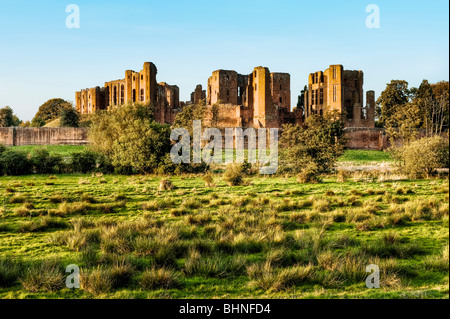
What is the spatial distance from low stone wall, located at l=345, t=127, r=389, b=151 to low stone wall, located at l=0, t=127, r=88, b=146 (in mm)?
34276

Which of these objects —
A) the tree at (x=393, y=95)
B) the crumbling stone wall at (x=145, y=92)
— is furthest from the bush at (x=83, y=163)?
the tree at (x=393, y=95)

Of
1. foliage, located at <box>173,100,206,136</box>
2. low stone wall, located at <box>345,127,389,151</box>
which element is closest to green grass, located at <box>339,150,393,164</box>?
low stone wall, located at <box>345,127,389,151</box>

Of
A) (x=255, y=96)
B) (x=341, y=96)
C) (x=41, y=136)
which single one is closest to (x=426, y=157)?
(x=255, y=96)

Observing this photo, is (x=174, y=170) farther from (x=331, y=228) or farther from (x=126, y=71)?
(x=126, y=71)

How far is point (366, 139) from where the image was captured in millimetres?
48438

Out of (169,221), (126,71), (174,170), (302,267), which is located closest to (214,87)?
(126,71)

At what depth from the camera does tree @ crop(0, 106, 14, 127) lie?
64.5m

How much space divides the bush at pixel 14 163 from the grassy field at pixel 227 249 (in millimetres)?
13214

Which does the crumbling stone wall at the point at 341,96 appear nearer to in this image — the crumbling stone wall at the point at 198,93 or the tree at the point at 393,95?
the tree at the point at 393,95

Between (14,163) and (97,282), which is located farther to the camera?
(14,163)

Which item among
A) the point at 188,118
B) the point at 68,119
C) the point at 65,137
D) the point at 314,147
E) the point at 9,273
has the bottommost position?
the point at 9,273

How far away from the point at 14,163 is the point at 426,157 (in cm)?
2318

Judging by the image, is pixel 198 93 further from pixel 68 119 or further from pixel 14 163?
pixel 14 163
